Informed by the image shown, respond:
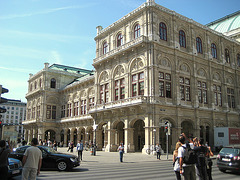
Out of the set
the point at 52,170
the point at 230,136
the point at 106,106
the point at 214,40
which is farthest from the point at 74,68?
the point at 52,170

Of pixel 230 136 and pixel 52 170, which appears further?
pixel 230 136

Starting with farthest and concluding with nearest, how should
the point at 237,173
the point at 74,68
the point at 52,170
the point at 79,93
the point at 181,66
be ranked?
1. the point at 74,68
2. the point at 79,93
3. the point at 181,66
4. the point at 52,170
5. the point at 237,173

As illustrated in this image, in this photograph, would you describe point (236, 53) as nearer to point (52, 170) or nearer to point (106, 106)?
point (106, 106)

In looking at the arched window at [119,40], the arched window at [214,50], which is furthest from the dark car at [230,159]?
the arched window at [214,50]

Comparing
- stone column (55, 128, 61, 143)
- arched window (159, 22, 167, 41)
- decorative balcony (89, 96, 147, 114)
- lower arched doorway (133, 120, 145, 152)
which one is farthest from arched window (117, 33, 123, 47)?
stone column (55, 128, 61, 143)

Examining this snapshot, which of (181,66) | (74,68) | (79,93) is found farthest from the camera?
(74,68)

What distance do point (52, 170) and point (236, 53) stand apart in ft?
137

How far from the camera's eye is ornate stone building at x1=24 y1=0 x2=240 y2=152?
3192cm

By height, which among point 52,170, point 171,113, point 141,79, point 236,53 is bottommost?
point 52,170

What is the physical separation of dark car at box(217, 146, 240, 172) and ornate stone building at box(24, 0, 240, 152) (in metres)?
14.6

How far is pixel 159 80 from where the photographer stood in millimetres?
32344

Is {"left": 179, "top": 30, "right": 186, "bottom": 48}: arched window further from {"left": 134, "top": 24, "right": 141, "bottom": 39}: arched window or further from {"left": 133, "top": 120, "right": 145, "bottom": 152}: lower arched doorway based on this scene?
{"left": 133, "top": 120, "right": 145, "bottom": 152}: lower arched doorway

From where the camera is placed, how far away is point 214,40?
4206 centimetres

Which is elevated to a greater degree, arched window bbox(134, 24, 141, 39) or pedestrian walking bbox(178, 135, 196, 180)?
arched window bbox(134, 24, 141, 39)
